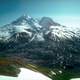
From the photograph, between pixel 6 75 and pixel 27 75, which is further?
pixel 27 75

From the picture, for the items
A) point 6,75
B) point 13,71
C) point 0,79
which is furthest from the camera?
point 13,71

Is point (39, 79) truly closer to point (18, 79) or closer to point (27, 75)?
point (27, 75)

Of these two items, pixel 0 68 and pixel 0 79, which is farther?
pixel 0 68

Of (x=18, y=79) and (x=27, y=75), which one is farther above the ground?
(x=27, y=75)

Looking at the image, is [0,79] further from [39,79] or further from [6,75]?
[39,79]

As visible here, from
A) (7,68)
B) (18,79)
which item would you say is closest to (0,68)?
(7,68)

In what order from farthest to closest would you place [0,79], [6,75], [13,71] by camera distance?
1. [13,71]
2. [6,75]
3. [0,79]

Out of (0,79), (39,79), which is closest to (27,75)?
(39,79)

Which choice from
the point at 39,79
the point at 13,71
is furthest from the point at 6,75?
the point at 39,79

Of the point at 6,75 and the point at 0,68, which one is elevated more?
the point at 0,68
